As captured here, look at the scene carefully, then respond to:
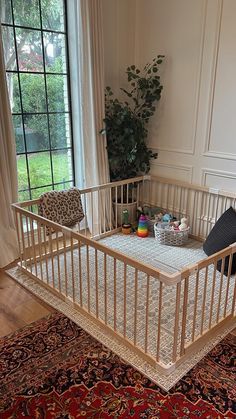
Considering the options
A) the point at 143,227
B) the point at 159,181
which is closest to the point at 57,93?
the point at 159,181

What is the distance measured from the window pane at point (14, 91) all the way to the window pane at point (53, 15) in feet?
1.95

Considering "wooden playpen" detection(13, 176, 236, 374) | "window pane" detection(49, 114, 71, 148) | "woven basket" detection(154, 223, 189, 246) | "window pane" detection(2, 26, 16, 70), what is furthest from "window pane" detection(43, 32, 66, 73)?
"woven basket" detection(154, 223, 189, 246)

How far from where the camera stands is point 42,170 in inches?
137

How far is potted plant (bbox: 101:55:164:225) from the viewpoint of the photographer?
137 inches

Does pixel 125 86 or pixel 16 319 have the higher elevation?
pixel 125 86

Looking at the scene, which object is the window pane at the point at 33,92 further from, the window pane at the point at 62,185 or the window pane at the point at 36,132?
the window pane at the point at 62,185

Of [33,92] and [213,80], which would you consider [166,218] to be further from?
[33,92]

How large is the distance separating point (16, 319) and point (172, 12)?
310cm

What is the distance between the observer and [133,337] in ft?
6.82

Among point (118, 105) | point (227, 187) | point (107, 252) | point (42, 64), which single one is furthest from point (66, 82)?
point (107, 252)

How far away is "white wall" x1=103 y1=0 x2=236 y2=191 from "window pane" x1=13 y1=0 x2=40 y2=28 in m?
0.74

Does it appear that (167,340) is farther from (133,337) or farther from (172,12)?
(172,12)

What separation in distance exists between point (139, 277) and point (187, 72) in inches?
79.7

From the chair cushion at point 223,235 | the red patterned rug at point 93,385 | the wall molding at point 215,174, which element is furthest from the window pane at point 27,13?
the red patterned rug at point 93,385
